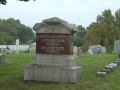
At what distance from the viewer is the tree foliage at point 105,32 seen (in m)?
50.2

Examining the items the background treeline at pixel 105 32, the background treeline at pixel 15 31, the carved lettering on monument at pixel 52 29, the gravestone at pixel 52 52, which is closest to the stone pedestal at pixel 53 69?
the gravestone at pixel 52 52

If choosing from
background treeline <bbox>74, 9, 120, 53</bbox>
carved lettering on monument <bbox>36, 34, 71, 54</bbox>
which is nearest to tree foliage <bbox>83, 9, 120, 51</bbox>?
background treeline <bbox>74, 9, 120, 53</bbox>

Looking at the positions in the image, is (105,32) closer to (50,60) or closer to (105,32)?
(105,32)

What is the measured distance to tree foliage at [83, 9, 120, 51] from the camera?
165 feet

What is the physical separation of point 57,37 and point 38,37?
725mm

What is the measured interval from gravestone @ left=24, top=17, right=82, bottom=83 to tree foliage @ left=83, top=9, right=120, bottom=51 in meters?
40.5

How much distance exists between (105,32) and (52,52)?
42.9m

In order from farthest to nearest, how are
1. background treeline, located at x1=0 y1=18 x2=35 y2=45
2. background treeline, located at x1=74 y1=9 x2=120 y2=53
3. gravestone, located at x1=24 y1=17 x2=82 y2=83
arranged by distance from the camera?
background treeline, located at x1=0 y1=18 x2=35 y2=45, background treeline, located at x1=74 y1=9 x2=120 y2=53, gravestone, located at x1=24 y1=17 x2=82 y2=83

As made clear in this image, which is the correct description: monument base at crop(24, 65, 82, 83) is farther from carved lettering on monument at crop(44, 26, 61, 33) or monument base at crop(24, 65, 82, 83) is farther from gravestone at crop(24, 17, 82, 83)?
carved lettering on monument at crop(44, 26, 61, 33)

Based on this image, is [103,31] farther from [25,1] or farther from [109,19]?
[25,1]

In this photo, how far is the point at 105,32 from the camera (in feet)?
166

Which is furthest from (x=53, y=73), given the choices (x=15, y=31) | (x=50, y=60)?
(x=15, y=31)

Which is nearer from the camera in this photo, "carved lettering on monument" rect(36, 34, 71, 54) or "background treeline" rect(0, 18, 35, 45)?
"carved lettering on monument" rect(36, 34, 71, 54)

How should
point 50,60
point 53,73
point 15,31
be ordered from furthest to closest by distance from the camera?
point 15,31, point 50,60, point 53,73
